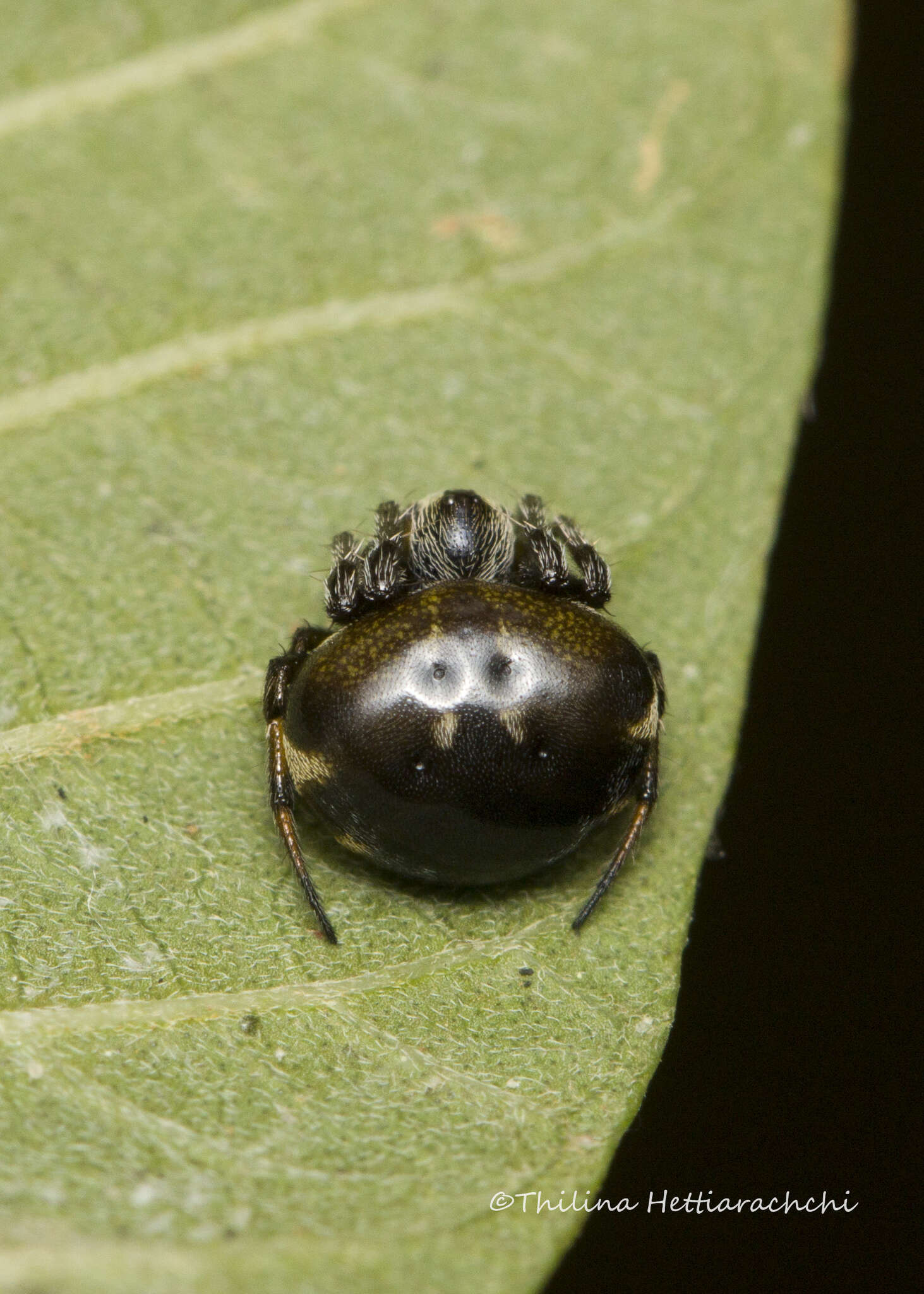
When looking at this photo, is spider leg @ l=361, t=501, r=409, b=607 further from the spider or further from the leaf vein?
the leaf vein

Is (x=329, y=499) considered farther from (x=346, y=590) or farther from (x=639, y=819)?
(x=639, y=819)

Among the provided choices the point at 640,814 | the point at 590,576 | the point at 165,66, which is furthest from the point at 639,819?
the point at 165,66

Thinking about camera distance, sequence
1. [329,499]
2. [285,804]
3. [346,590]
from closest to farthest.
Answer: [285,804], [346,590], [329,499]

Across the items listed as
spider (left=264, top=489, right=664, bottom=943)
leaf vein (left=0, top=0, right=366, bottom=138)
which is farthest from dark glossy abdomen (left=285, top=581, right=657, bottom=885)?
leaf vein (left=0, top=0, right=366, bottom=138)

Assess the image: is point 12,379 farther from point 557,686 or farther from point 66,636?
point 557,686

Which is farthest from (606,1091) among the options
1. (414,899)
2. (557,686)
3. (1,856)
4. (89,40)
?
(89,40)

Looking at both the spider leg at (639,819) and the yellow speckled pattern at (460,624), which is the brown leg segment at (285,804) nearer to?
the yellow speckled pattern at (460,624)

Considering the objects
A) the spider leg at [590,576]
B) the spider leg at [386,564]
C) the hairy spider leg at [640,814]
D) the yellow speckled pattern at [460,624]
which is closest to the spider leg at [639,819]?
the hairy spider leg at [640,814]
